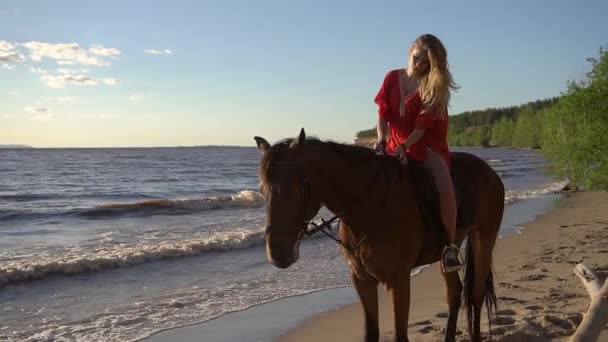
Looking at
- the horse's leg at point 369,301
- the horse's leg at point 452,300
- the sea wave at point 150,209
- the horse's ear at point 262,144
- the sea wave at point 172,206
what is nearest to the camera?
the horse's ear at point 262,144

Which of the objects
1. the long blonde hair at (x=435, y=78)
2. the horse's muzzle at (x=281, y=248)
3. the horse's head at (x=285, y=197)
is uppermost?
the long blonde hair at (x=435, y=78)

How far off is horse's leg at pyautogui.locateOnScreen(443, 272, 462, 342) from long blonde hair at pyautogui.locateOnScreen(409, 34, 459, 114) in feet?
5.80

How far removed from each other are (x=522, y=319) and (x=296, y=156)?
389 cm

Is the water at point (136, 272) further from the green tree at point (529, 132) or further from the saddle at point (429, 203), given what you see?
the green tree at point (529, 132)

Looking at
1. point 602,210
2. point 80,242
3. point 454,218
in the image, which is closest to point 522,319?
point 454,218

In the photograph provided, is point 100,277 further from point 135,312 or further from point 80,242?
point 80,242

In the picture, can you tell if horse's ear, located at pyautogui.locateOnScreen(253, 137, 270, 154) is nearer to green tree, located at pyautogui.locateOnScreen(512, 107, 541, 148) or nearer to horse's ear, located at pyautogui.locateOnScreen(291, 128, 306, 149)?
horse's ear, located at pyautogui.locateOnScreen(291, 128, 306, 149)

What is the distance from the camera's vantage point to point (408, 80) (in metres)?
4.15

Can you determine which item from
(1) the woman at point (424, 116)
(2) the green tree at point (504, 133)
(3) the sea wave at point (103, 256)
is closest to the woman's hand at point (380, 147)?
(1) the woman at point (424, 116)

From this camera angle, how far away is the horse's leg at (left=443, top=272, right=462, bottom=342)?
4.89m

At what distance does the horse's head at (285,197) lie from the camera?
288cm

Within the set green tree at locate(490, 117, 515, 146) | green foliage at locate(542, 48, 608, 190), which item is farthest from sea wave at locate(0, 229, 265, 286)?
green tree at locate(490, 117, 515, 146)

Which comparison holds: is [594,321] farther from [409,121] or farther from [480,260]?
[409,121]

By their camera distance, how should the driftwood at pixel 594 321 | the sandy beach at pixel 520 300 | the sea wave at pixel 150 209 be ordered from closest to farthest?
the driftwood at pixel 594 321
the sandy beach at pixel 520 300
the sea wave at pixel 150 209
